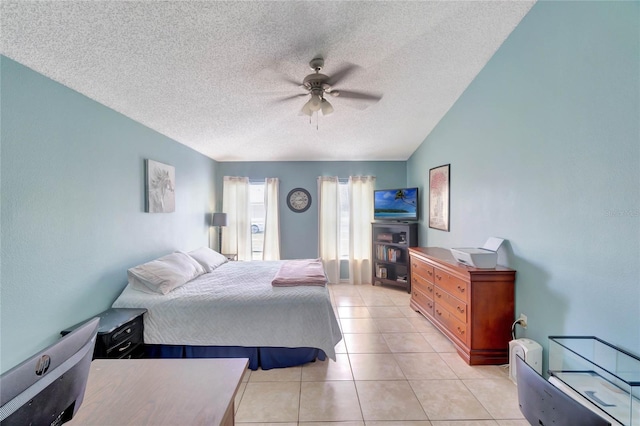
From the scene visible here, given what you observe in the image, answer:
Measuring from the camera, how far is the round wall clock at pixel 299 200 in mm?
5051

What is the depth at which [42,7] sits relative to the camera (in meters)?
1.43

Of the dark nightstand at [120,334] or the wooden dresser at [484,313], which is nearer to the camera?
the dark nightstand at [120,334]

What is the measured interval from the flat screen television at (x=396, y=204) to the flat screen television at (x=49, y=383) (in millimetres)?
4378

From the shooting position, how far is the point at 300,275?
2797mm

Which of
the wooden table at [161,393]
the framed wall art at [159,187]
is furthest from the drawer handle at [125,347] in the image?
the framed wall art at [159,187]

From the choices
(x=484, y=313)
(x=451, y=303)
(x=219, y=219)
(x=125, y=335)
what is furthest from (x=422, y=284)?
(x=219, y=219)

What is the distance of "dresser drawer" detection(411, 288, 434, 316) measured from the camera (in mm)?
3170

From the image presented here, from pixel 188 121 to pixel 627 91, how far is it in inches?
148

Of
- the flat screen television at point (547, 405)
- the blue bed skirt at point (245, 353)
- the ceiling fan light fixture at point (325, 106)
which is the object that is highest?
the ceiling fan light fixture at point (325, 106)

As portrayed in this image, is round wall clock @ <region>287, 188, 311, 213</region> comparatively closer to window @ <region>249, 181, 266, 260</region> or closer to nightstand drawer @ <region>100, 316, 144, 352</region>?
window @ <region>249, 181, 266, 260</region>

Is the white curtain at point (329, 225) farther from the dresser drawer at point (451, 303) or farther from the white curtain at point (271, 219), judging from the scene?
the dresser drawer at point (451, 303)

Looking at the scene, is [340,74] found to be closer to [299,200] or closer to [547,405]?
[547,405]

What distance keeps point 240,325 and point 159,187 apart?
1953 mm

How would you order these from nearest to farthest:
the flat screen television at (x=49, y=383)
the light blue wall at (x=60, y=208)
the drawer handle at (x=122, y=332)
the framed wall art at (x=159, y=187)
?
the flat screen television at (x=49, y=383) < the light blue wall at (x=60, y=208) < the drawer handle at (x=122, y=332) < the framed wall art at (x=159, y=187)
